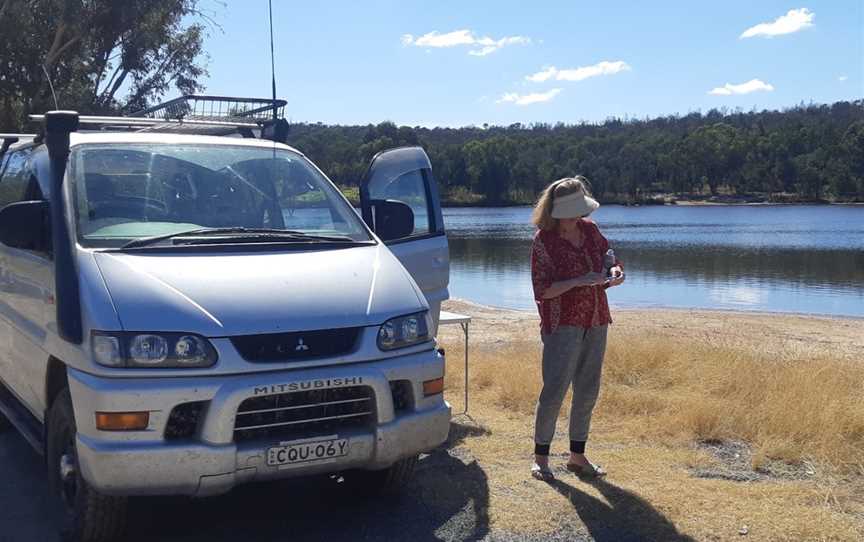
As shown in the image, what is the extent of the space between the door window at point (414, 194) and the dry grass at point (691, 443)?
1592 mm

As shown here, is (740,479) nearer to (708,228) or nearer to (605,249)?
(605,249)

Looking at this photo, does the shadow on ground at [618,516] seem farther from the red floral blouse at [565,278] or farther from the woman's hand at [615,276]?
the woman's hand at [615,276]

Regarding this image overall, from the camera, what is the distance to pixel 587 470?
5734 millimetres

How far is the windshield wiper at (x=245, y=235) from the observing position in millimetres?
4777

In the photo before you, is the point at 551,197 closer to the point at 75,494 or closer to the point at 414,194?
the point at 414,194

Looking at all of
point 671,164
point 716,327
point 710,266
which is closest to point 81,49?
point 716,327

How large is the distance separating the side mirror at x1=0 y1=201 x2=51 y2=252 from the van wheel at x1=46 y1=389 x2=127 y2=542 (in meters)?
0.87

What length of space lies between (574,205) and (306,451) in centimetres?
215

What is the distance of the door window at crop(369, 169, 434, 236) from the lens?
683 centimetres

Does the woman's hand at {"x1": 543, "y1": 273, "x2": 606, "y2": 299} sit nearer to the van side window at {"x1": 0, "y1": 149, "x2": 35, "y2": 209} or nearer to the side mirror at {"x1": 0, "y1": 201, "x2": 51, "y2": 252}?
the side mirror at {"x1": 0, "y1": 201, "x2": 51, "y2": 252}

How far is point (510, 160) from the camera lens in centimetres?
11181

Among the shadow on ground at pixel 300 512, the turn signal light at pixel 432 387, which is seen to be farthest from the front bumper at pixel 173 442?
the shadow on ground at pixel 300 512

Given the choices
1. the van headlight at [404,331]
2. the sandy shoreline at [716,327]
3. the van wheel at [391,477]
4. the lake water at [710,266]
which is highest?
the van headlight at [404,331]

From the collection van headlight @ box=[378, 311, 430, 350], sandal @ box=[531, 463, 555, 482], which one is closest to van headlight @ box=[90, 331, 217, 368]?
van headlight @ box=[378, 311, 430, 350]
